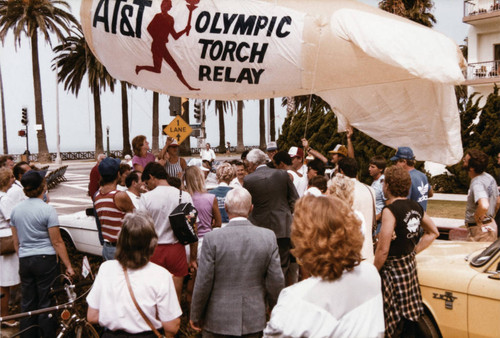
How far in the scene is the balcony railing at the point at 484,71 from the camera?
3041 cm

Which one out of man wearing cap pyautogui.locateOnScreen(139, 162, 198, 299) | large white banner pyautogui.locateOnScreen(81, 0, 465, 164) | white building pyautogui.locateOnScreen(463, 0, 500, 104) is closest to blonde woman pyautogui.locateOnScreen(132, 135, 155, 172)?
large white banner pyautogui.locateOnScreen(81, 0, 465, 164)

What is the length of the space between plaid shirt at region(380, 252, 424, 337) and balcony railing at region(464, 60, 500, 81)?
2960cm

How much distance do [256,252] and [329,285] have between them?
141 centimetres

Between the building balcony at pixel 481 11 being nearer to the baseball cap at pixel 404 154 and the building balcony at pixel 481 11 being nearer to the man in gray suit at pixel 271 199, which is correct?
the baseball cap at pixel 404 154

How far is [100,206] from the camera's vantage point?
5.23 metres

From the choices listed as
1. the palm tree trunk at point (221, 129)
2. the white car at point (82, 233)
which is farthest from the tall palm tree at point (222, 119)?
the white car at point (82, 233)

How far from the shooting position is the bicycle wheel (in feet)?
14.6

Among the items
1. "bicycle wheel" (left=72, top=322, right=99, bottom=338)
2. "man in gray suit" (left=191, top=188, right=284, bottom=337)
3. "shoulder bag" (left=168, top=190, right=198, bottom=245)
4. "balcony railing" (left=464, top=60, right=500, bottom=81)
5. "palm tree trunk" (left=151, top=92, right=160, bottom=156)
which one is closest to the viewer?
"man in gray suit" (left=191, top=188, right=284, bottom=337)

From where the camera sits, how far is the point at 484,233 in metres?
6.48

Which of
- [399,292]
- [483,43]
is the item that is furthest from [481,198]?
[483,43]

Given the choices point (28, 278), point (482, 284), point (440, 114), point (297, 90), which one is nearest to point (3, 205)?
point (28, 278)

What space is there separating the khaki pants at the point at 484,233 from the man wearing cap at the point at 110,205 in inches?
180

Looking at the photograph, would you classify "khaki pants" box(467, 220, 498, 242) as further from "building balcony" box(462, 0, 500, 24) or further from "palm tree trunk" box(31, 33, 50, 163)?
"palm tree trunk" box(31, 33, 50, 163)

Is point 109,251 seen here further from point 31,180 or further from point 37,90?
point 37,90
